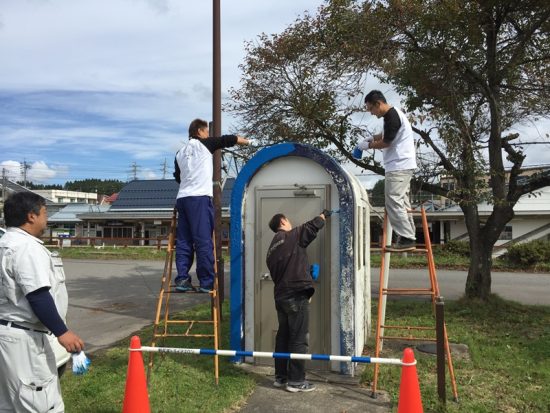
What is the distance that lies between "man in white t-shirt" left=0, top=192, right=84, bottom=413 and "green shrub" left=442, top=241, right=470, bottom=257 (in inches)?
954

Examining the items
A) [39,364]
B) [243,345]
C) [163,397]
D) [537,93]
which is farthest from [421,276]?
[39,364]

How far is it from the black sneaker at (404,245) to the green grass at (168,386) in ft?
7.67

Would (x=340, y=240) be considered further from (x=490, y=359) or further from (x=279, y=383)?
(x=490, y=359)

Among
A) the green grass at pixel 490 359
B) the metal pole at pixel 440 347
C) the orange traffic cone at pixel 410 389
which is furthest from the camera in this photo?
the green grass at pixel 490 359

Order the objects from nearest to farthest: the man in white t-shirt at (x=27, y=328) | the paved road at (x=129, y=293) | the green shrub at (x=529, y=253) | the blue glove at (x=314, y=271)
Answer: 1. the man in white t-shirt at (x=27, y=328)
2. the blue glove at (x=314, y=271)
3. the paved road at (x=129, y=293)
4. the green shrub at (x=529, y=253)

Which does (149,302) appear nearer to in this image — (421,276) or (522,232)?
(421,276)

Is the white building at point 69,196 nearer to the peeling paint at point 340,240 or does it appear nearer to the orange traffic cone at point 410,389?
the peeling paint at point 340,240

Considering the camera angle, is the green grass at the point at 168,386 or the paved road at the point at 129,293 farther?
the paved road at the point at 129,293

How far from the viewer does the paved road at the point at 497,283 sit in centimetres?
1378

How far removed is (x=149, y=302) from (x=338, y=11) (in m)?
8.59

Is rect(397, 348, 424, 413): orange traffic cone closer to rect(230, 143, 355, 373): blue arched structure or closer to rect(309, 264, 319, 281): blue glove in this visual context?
rect(309, 264, 319, 281): blue glove

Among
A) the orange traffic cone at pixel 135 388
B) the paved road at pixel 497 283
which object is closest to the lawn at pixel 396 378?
the orange traffic cone at pixel 135 388

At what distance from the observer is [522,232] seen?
32.6 meters

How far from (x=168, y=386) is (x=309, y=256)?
7.70 ft
